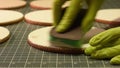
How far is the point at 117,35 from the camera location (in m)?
0.93

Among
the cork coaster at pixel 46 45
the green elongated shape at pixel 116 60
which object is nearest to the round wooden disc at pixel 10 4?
the cork coaster at pixel 46 45

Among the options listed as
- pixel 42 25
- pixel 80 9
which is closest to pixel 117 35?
pixel 80 9

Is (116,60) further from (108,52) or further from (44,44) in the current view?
(44,44)

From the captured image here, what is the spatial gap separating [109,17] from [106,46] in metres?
0.51

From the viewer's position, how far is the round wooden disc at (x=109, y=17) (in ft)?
4.34

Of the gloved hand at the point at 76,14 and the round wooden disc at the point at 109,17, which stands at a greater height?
the gloved hand at the point at 76,14

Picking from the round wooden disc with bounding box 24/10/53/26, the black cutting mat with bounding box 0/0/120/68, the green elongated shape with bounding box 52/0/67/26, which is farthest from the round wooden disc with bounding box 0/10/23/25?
the green elongated shape with bounding box 52/0/67/26

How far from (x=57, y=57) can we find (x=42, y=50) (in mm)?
91

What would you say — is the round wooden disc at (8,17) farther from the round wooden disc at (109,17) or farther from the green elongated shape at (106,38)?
the green elongated shape at (106,38)

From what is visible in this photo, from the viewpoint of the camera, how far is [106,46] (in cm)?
92

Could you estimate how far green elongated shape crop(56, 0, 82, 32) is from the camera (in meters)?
0.96

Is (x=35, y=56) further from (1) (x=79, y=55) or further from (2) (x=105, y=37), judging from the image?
(2) (x=105, y=37)

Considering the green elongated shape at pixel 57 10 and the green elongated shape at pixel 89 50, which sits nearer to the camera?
the green elongated shape at pixel 89 50

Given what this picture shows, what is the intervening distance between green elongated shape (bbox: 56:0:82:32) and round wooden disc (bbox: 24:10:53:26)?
36 centimetres
